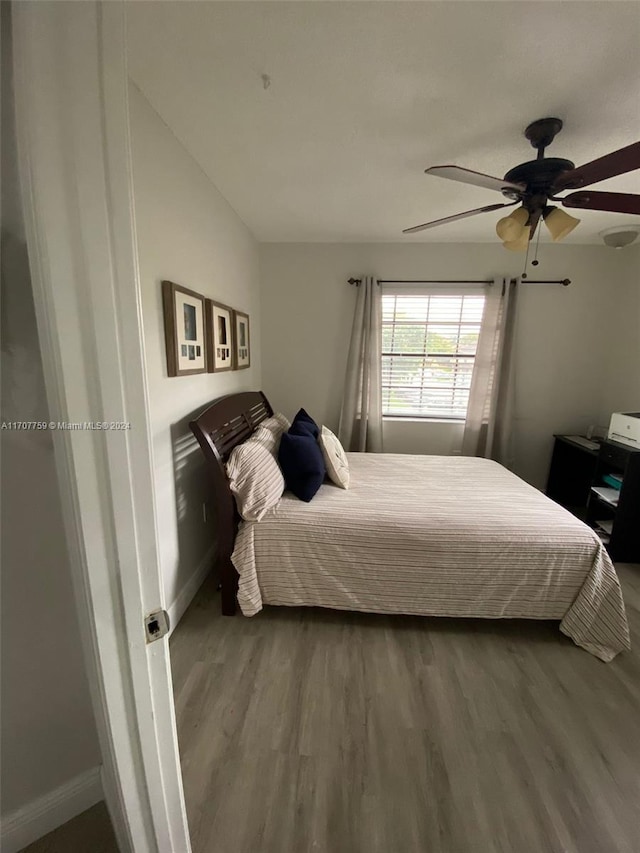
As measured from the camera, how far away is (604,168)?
1.37 m

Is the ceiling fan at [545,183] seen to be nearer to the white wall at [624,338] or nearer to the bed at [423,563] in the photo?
the bed at [423,563]

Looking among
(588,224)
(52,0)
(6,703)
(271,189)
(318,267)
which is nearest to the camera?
(52,0)

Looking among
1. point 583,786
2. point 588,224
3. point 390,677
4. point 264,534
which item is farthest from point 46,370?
point 588,224

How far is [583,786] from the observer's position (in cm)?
123

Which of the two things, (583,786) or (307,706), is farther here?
(307,706)

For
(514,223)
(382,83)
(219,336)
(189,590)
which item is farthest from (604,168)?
(189,590)

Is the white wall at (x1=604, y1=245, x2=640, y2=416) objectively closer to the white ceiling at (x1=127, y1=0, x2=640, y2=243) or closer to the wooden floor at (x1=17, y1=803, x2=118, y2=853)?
the white ceiling at (x1=127, y1=0, x2=640, y2=243)

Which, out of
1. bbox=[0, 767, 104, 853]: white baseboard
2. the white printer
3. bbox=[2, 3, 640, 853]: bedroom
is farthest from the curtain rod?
bbox=[0, 767, 104, 853]: white baseboard

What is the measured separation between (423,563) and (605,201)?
1.96 meters

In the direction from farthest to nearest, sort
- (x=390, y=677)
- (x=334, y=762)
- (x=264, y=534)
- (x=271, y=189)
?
(x=271, y=189)
(x=264, y=534)
(x=390, y=677)
(x=334, y=762)

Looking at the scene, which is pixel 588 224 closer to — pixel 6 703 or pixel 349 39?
pixel 349 39

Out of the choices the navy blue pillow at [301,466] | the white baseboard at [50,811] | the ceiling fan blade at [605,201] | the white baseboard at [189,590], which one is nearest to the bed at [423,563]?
the navy blue pillow at [301,466]

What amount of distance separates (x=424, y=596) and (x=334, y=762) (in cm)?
83

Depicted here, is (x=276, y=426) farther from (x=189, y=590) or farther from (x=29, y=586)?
(x=29, y=586)
